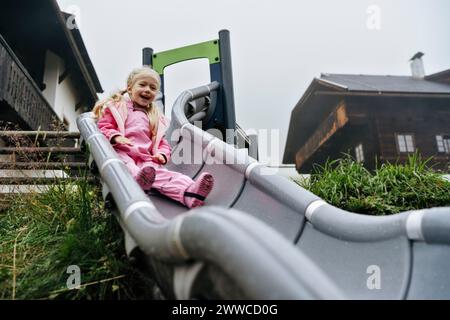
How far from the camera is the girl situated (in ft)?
7.43

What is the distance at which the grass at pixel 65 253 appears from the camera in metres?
1.56

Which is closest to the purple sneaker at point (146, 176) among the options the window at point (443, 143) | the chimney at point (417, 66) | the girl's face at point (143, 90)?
the girl's face at point (143, 90)

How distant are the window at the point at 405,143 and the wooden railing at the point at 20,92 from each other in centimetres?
1111

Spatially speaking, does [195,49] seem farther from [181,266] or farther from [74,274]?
[181,266]

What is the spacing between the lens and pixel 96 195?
8.34 ft

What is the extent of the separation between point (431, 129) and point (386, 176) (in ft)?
42.5

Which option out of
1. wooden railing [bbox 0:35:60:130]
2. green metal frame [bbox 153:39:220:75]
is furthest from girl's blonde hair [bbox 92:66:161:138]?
wooden railing [bbox 0:35:60:130]

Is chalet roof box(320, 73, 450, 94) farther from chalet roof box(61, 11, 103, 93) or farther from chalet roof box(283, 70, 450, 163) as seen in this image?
chalet roof box(61, 11, 103, 93)

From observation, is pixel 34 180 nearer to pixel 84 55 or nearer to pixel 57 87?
pixel 57 87

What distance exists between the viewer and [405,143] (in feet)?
47.1

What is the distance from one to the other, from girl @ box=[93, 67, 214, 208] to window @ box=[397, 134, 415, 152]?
12.9m

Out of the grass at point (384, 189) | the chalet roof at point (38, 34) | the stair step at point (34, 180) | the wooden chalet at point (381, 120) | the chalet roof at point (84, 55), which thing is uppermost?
the chalet roof at point (84, 55)

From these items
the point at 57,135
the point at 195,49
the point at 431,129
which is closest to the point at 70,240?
the point at 57,135

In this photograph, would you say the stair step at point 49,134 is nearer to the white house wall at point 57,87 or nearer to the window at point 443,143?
the white house wall at point 57,87
